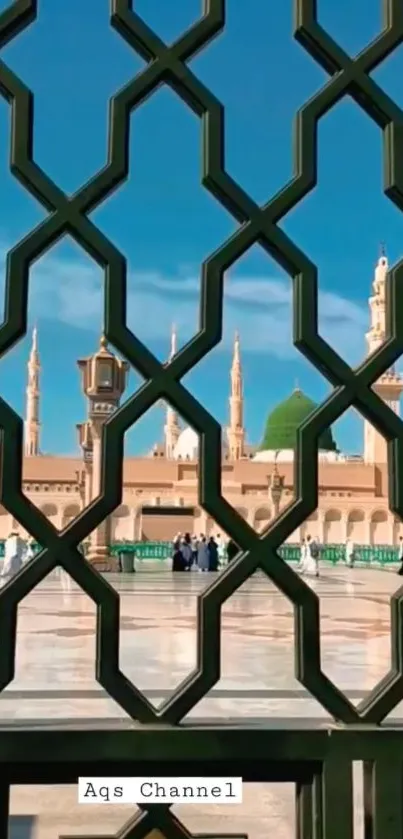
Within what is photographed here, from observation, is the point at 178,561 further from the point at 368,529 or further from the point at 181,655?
the point at 368,529

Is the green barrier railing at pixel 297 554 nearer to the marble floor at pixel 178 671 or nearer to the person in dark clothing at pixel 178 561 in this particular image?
the person in dark clothing at pixel 178 561

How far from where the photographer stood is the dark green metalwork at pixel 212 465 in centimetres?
95

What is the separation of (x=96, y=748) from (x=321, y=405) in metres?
0.45

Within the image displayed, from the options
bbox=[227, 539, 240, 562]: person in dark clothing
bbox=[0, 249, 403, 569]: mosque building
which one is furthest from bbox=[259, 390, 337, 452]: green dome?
bbox=[227, 539, 240, 562]: person in dark clothing

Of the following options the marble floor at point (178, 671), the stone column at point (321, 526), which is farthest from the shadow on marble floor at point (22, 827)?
the stone column at point (321, 526)

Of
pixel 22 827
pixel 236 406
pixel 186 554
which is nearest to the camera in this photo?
pixel 22 827

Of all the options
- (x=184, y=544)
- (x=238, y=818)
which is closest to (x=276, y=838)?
(x=238, y=818)

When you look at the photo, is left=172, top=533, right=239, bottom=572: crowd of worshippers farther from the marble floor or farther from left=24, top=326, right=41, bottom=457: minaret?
left=24, top=326, right=41, bottom=457: minaret

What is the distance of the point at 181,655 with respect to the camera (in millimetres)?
6016

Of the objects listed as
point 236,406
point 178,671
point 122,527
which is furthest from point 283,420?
point 178,671

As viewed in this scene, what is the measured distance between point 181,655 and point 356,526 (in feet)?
144

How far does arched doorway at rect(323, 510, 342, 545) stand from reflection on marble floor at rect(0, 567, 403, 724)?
36.9m

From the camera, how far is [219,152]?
1.07 meters

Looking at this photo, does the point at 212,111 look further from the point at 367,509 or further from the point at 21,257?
the point at 367,509
